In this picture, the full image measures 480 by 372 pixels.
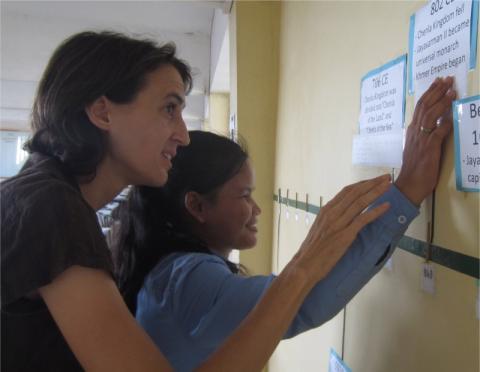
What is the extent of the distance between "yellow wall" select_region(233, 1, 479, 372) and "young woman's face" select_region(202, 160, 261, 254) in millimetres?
278

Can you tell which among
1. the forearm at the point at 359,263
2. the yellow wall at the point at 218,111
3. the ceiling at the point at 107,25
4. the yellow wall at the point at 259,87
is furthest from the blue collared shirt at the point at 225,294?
the yellow wall at the point at 218,111

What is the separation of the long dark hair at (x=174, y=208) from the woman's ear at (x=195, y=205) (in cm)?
1

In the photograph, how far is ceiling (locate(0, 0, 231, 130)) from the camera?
9.86 feet

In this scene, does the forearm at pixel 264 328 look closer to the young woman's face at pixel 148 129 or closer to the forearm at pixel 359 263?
the forearm at pixel 359 263

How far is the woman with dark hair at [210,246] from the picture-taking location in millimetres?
684

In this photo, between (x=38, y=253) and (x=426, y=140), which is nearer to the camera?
(x=38, y=253)

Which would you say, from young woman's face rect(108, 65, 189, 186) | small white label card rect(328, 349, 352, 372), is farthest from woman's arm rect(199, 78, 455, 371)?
small white label card rect(328, 349, 352, 372)

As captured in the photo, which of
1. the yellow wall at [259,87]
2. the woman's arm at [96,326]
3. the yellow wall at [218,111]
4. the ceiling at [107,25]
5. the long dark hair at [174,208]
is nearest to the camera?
the woman's arm at [96,326]

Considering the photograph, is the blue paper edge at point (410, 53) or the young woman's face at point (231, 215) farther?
the young woman's face at point (231, 215)

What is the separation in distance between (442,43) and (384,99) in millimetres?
198

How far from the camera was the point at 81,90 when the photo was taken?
0.74m

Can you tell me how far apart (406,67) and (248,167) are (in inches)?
17.5

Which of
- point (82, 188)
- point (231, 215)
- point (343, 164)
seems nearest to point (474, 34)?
point (343, 164)

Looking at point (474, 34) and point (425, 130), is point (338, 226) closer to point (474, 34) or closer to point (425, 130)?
point (425, 130)
